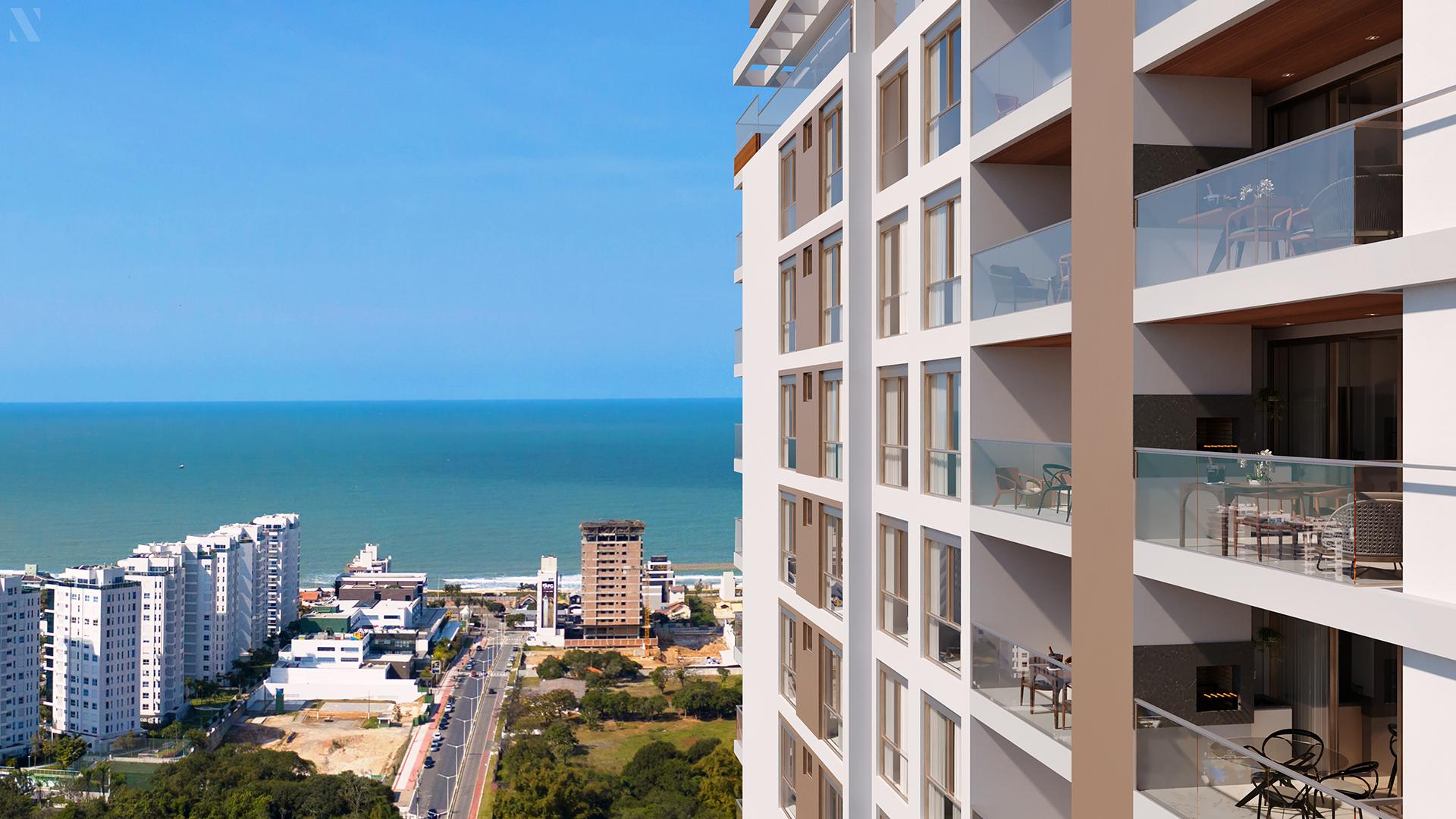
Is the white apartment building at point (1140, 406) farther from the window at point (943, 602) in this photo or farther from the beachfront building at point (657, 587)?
the beachfront building at point (657, 587)

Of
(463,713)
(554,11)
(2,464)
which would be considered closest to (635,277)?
(554,11)

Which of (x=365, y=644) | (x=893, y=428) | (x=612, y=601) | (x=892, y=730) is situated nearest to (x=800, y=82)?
(x=893, y=428)

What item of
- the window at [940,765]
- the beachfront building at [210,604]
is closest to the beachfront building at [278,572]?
the beachfront building at [210,604]

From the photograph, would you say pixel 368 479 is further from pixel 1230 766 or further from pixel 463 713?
pixel 1230 766

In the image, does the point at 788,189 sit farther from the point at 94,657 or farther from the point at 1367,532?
the point at 94,657

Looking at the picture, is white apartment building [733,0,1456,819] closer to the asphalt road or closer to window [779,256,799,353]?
window [779,256,799,353]
